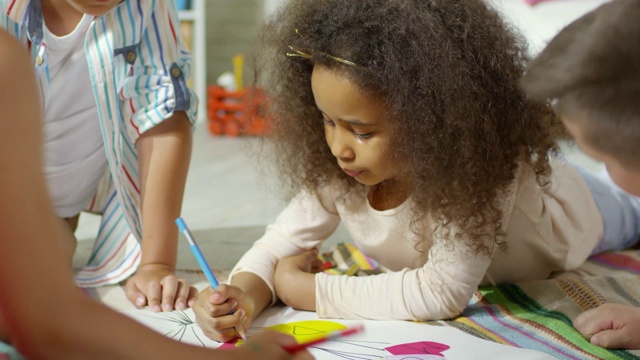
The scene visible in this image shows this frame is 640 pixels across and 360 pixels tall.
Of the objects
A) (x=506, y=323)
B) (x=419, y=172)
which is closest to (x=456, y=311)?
(x=506, y=323)

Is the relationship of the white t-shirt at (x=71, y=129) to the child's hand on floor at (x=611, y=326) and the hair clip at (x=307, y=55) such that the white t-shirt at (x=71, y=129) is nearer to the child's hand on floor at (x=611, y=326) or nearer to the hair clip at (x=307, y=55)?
the hair clip at (x=307, y=55)

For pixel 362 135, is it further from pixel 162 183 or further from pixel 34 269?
pixel 34 269

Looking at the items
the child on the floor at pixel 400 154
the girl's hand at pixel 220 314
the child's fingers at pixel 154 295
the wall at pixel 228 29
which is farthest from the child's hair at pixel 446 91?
the wall at pixel 228 29

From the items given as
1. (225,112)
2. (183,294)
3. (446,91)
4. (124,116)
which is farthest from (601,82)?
(225,112)

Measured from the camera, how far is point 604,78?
0.59 metres

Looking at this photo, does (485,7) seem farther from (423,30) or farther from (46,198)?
(46,198)

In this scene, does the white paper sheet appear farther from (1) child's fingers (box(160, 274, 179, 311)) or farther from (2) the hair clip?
(2) the hair clip

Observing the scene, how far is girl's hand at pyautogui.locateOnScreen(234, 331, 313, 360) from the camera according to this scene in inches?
19.4

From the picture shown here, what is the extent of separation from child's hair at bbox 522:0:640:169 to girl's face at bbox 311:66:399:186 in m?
0.23

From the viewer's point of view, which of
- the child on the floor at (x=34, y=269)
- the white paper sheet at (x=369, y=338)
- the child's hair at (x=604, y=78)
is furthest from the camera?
the white paper sheet at (x=369, y=338)

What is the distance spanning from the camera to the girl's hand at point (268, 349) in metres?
0.49

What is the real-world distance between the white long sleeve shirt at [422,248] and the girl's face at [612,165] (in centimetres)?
23

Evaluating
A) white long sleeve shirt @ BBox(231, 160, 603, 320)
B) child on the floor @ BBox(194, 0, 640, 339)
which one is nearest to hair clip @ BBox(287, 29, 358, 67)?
child on the floor @ BBox(194, 0, 640, 339)

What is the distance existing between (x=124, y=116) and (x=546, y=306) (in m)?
0.60
